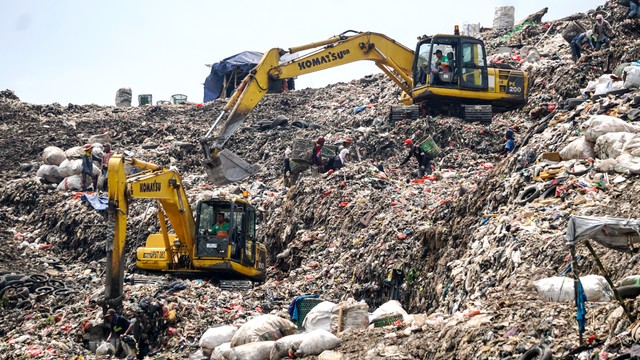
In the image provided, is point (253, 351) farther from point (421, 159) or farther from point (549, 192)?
point (421, 159)

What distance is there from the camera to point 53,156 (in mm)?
26281

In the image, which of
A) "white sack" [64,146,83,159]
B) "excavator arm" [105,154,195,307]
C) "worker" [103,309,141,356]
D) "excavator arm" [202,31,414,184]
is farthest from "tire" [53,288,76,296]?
"white sack" [64,146,83,159]

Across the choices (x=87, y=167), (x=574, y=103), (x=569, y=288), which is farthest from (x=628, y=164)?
(x=87, y=167)

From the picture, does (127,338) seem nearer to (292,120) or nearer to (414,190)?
(414,190)

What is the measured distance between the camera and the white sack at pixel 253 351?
11320mm

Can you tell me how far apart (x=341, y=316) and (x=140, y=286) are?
17.3 feet

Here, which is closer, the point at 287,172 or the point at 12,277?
the point at 12,277

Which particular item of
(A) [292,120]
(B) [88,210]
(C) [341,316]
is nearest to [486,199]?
(C) [341,316]

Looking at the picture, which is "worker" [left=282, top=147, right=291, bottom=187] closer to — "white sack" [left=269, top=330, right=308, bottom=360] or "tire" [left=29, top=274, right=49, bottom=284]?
"tire" [left=29, top=274, right=49, bottom=284]

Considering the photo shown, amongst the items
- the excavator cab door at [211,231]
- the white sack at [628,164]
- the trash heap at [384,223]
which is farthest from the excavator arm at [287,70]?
the white sack at [628,164]

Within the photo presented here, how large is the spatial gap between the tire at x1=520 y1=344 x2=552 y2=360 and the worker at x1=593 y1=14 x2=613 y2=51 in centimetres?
1747

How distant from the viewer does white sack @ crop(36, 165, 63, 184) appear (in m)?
25.7

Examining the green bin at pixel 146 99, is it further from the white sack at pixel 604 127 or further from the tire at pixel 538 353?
the tire at pixel 538 353

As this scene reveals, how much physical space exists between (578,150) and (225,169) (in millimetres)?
8767
